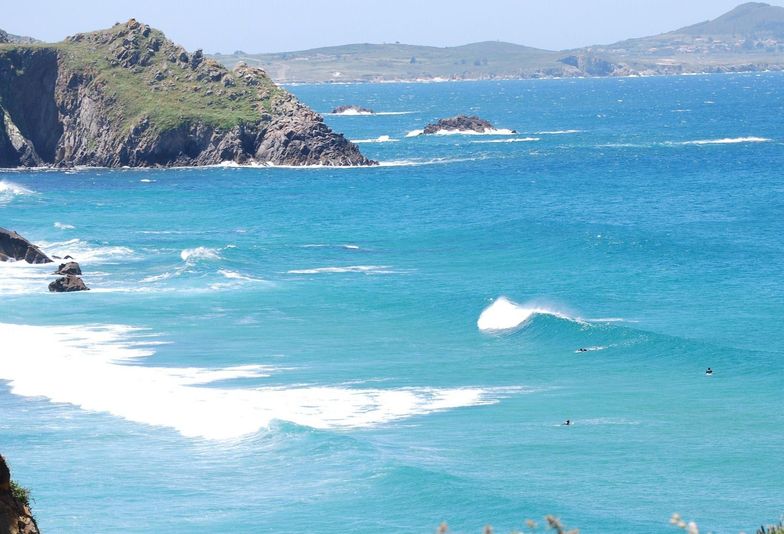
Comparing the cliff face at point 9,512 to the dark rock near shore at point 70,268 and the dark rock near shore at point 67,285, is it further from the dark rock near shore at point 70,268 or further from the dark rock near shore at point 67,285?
the dark rock near shore at point 70,268

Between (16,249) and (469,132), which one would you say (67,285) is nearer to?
(16,249)

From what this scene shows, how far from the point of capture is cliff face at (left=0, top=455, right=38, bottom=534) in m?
21.3

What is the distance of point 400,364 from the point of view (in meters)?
50.7

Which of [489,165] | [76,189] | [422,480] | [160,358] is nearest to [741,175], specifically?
[489,165]

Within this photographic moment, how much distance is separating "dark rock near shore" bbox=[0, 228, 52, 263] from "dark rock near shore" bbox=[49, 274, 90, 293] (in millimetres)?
11364

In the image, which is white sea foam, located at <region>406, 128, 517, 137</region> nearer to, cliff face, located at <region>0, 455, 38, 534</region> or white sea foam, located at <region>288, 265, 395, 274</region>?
white sea foam, located at <region>288, 265, 395, 274</region>

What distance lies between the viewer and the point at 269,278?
72.8 m

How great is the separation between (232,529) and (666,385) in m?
20.5

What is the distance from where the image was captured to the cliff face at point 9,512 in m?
21.3

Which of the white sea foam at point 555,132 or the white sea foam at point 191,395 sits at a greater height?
the white sea foam at point 555,132

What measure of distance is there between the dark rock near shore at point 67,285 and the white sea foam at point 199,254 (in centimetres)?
1041

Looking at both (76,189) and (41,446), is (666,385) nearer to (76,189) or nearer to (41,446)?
(41,446)

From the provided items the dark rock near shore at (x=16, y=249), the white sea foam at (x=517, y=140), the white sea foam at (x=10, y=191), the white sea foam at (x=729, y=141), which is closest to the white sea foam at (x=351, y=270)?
the dark rock near shore at (x=16, y=249)

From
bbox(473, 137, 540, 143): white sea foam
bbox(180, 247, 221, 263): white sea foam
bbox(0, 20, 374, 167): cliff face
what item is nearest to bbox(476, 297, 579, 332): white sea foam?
bbox(180, 247, 221, 263): white sea foam
